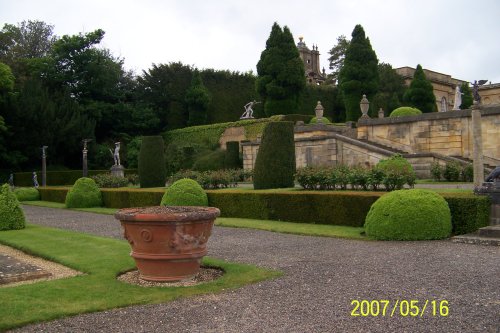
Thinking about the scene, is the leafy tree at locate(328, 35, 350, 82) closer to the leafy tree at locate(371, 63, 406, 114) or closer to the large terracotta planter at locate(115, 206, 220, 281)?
the leafy tree at locate(371, 63, 406, 114)

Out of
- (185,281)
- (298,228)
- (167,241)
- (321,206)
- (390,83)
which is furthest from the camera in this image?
(390,83)

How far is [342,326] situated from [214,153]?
2810 centimetres

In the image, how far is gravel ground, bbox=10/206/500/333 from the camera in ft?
15.1

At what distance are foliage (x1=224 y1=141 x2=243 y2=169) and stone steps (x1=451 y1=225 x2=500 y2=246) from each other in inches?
858

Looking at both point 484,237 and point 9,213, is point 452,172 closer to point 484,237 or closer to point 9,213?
point 484,237

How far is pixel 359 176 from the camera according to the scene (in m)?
13.5

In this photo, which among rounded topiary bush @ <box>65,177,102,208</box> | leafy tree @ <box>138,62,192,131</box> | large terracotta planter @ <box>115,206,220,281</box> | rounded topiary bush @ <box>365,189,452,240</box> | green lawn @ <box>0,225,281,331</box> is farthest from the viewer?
leafy tree @ <box>138,62,192,131</box>

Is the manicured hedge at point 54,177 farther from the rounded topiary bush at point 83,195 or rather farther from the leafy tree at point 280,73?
the rounded topiary bush at point 83,195

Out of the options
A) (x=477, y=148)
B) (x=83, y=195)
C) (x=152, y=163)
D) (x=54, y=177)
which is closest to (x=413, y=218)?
(x=477, y=148)

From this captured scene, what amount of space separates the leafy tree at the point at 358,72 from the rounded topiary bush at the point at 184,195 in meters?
23.4

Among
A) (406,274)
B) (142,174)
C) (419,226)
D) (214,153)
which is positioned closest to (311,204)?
(419,226)

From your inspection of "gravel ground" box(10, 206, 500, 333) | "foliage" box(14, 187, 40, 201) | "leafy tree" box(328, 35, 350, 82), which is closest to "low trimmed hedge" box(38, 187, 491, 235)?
"gravel ground" box(10, 206, 500, 333)

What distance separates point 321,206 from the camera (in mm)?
12562
